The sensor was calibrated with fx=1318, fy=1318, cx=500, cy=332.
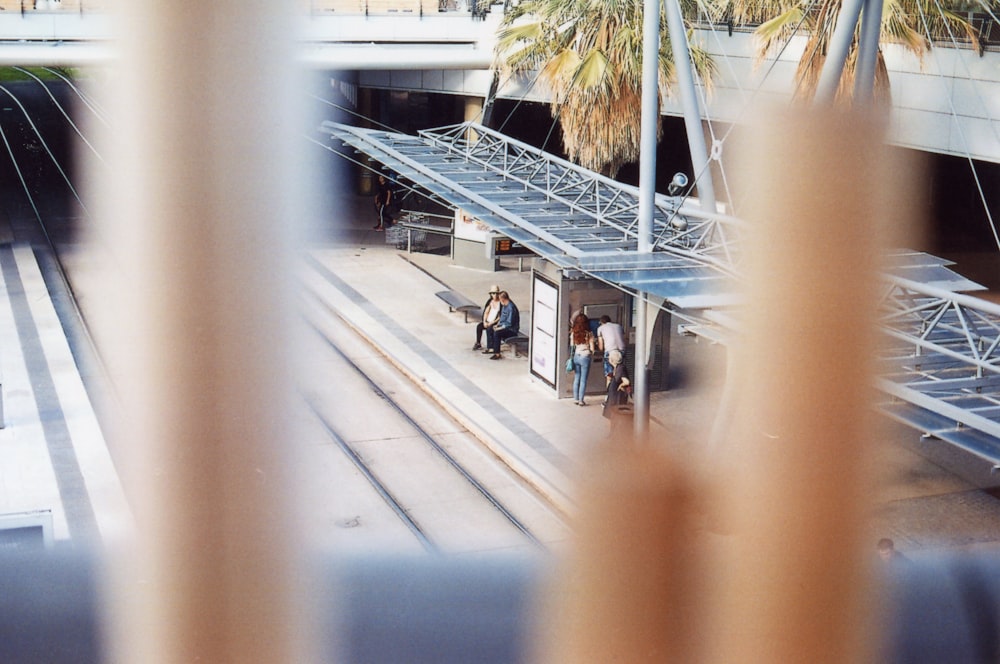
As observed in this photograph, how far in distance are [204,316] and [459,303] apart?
665 inches

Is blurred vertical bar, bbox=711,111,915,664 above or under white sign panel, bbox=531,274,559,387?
above

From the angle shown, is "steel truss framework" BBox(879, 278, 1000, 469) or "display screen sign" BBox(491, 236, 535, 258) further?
"display screen sign" BBox(491, 236, 535, 258)

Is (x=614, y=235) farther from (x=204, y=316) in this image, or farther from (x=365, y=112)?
(x=365, y=112)

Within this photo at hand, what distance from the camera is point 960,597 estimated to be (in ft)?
5.50

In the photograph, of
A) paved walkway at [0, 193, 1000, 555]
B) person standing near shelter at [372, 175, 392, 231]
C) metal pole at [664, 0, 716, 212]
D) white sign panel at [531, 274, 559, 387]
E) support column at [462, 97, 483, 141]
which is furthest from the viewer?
support column at [462, 97, 483, 141]

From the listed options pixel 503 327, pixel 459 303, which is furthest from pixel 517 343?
pixel 459 303

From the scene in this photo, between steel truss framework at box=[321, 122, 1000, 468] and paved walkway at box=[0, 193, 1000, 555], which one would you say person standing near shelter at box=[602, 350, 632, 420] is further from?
steel truss framework at box=[321, 122, 1000, 468]

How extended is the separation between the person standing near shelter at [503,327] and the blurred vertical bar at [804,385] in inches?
583

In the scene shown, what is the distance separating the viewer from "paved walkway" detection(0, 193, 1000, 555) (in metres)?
9.98

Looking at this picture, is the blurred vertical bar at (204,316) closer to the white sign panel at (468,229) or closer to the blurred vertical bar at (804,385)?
the blurred vertical bar at (804,385)

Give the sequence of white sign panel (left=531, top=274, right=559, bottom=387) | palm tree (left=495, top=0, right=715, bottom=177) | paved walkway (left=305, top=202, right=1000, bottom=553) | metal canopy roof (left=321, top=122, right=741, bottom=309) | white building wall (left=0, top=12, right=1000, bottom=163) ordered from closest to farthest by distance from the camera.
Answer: white building wall (left=0, top=12, right=1000, bottom=163), paved walkway (left=305, top=202, right=1000, bottom=553), metal canopy roof (left=321, top=122, right=741, bottom=309), white sign panel (left=531, top=274, right=559, bottom=387), palm tree (left=495, top=0, right=715, bottom=177)

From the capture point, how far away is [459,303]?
1755 centimetres

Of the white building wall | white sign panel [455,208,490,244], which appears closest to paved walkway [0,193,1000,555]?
white sign panel [455,208,490,244]

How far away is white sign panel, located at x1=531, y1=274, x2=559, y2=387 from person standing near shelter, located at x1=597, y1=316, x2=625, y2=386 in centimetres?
50
